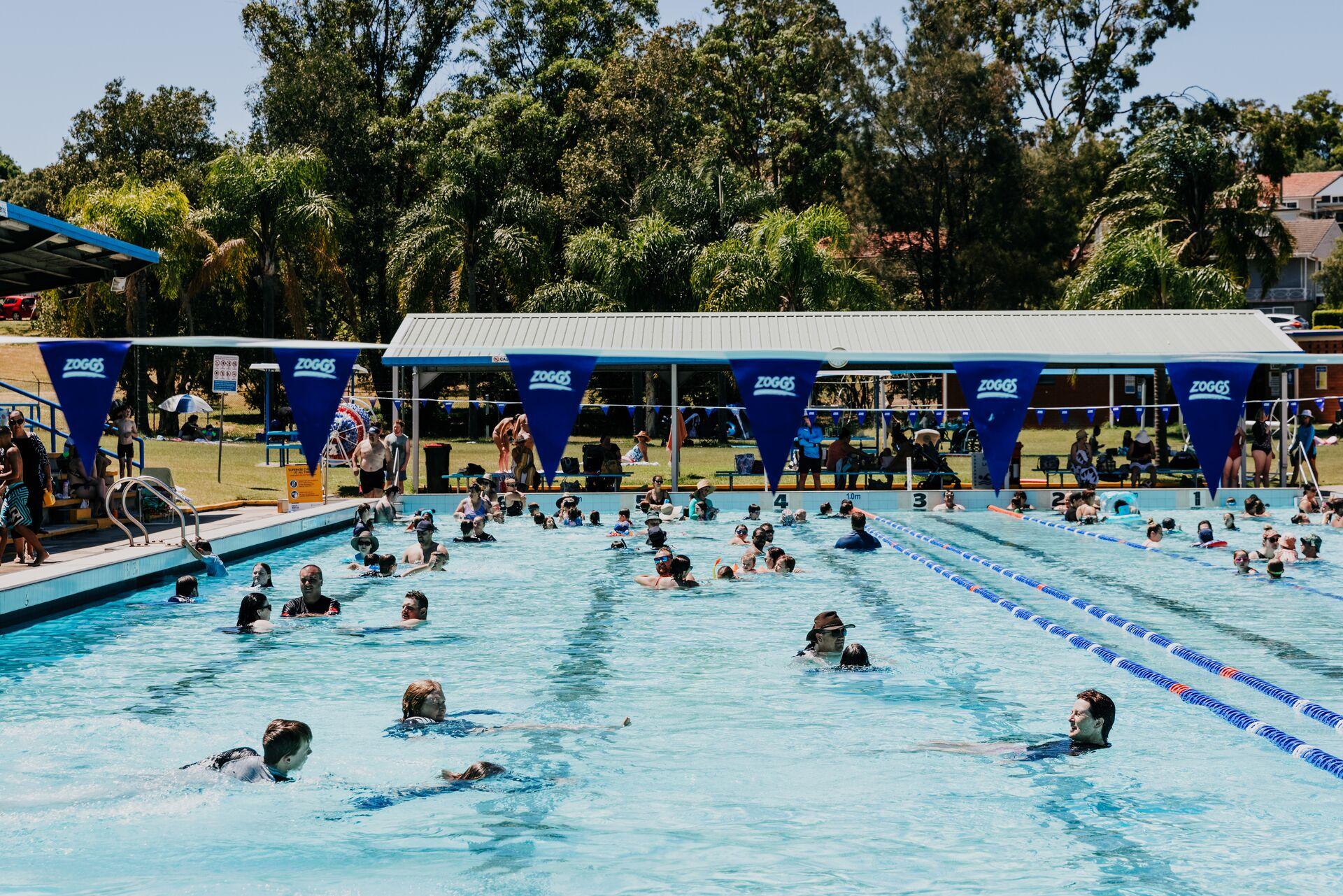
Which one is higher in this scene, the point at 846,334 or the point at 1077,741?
the point at 846,334

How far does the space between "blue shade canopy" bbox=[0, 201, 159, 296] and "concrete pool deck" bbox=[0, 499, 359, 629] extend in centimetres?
345

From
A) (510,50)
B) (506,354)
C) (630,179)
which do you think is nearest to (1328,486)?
(506,354)

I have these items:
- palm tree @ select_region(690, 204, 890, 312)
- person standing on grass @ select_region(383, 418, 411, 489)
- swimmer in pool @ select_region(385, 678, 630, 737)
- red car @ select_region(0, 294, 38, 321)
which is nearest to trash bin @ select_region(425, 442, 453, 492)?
person standing on grass @ select_region(383, 418, 411, 489)

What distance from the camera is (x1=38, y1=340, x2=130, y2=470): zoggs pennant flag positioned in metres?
16.3

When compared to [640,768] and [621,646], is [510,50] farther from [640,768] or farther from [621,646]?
[640,768]

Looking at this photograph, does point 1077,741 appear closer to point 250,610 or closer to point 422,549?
point 250,610

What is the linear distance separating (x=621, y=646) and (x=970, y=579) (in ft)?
18.3

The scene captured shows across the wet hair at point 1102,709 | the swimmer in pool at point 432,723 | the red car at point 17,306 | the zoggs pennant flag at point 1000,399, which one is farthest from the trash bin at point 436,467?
the red car at point 17,306

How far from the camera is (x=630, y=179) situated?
43625mm

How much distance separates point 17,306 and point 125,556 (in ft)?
159

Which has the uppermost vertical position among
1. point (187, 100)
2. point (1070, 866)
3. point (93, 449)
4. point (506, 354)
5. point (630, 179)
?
point (187, 100)

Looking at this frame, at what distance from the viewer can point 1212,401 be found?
18.9 metres

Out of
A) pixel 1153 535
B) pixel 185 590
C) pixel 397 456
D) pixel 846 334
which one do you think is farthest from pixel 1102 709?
pixel 846 334

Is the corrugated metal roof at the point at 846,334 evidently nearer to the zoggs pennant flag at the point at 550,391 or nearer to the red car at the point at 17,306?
the zoggs pennant flag at the point at 550,391
